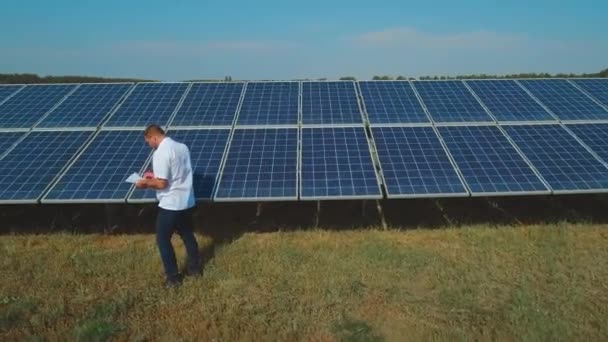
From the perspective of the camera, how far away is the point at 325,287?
661cm

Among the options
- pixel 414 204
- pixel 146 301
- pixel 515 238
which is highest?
pixel 146 301

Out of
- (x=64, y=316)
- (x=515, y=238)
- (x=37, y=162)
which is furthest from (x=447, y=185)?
(x=37, y=162)

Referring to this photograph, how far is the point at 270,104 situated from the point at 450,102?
4.37 metres

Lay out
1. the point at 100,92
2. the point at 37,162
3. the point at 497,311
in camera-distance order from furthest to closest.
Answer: the point at 100,92 < the point at 37,162 < the point at 497,311

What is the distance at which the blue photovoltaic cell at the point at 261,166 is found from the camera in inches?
336

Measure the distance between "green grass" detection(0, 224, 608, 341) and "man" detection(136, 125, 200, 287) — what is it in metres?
0.51

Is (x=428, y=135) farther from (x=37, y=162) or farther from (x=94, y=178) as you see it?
(x=37, y=162)

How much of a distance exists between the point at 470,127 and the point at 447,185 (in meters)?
2.37

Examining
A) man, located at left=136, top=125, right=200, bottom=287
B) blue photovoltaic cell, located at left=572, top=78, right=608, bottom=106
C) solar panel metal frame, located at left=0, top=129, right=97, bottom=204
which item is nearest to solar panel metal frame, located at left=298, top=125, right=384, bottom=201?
man, located at left=136, top=125, right=200, bottom=287

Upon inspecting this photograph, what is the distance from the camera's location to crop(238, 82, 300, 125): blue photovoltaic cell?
423 inches

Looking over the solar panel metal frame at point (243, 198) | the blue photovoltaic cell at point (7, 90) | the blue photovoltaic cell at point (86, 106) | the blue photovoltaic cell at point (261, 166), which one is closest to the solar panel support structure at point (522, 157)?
the solar panel metal frame at point (243, 198)

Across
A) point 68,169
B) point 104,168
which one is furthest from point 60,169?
point 104,168

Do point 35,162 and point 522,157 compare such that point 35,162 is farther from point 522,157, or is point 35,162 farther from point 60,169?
point 522,157

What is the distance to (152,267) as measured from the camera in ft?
24.3
